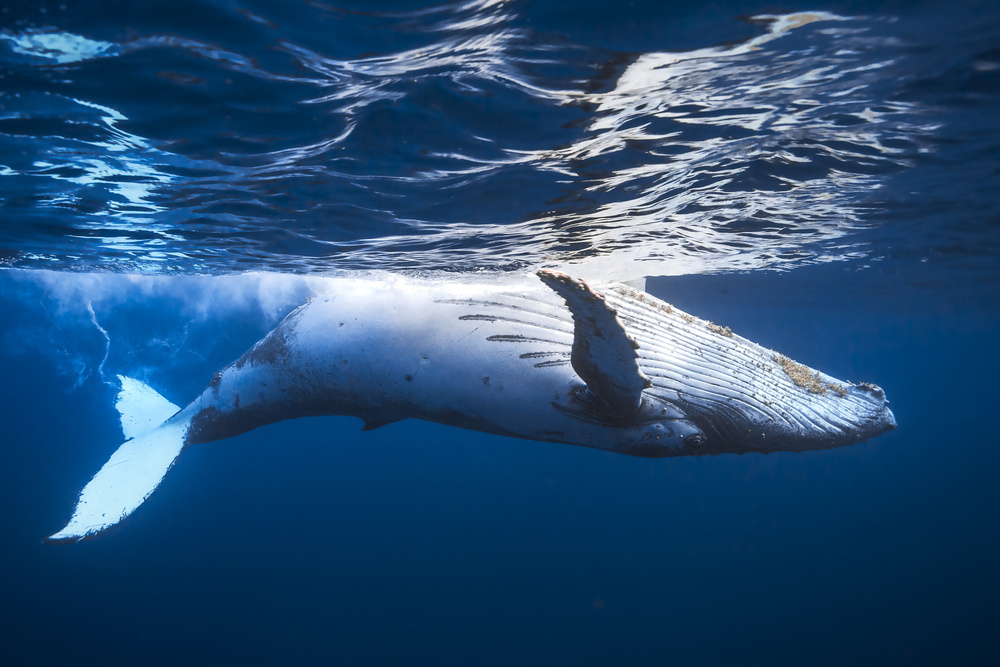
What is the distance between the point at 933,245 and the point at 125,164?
1979 cm

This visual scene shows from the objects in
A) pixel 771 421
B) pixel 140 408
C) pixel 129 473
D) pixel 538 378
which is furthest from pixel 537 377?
pixel 140 408

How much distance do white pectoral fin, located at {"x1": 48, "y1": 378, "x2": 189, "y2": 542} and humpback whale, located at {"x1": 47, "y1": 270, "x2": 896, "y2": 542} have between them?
0.09 ft

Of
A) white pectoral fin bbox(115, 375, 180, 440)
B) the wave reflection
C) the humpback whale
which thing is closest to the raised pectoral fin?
the humpback whale

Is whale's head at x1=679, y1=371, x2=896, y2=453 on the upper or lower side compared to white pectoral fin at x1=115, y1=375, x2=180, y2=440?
upper

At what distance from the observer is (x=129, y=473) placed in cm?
743

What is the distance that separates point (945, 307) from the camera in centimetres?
3097

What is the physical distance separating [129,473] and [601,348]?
7.90 m

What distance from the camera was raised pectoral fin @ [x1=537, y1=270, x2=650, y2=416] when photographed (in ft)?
11.5

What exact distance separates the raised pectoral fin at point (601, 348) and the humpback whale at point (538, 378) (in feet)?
0.04

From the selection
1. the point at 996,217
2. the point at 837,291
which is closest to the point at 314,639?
the point at 996,217

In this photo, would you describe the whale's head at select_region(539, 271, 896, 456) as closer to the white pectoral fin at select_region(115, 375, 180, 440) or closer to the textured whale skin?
the textured whale skin

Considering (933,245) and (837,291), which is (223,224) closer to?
(933,245)

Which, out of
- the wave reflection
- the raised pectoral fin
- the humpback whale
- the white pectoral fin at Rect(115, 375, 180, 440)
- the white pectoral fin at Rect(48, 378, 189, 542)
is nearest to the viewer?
the raised pectoral fin

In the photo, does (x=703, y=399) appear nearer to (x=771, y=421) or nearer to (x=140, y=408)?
(x=771, y=421)
